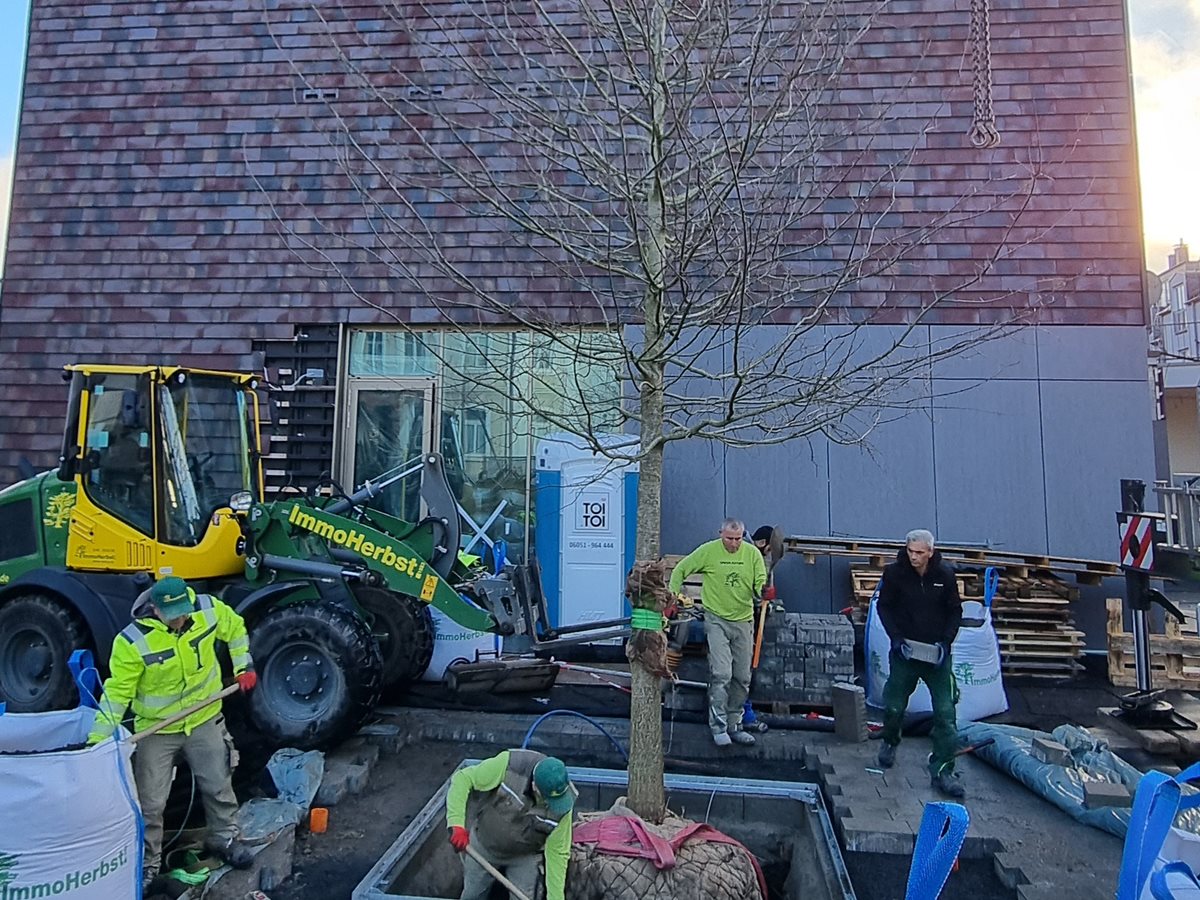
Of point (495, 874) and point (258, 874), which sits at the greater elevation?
point (495, 874)

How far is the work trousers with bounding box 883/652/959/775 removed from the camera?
5555 millimetres

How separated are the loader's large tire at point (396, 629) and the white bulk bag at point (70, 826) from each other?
330cm

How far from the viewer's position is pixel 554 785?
12.9ft

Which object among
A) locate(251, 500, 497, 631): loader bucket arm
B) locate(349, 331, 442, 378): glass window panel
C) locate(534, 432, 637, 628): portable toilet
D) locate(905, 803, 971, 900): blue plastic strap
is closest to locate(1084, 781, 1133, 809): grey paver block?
locate(905, 803, 971, 900): blue plastic strap

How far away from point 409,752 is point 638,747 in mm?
2399

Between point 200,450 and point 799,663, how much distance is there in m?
5.26

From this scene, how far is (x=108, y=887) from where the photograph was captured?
11.8 feet

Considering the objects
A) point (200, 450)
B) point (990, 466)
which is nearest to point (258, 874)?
point (200, 450)

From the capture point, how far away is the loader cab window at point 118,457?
6.30 metres

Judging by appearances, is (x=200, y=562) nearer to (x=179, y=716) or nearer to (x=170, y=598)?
(x=170, y=598)

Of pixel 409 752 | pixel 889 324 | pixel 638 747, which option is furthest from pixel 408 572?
pixel 889 324

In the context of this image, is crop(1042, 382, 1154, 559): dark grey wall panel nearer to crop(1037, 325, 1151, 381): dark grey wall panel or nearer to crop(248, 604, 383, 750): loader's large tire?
crop(1037, 325, 1151, 381): dark grey wall panel

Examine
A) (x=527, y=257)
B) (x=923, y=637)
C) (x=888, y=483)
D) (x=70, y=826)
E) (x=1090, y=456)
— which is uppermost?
(x=527, y=257)

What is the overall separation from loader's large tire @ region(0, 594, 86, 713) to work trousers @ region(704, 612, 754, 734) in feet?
16.0
